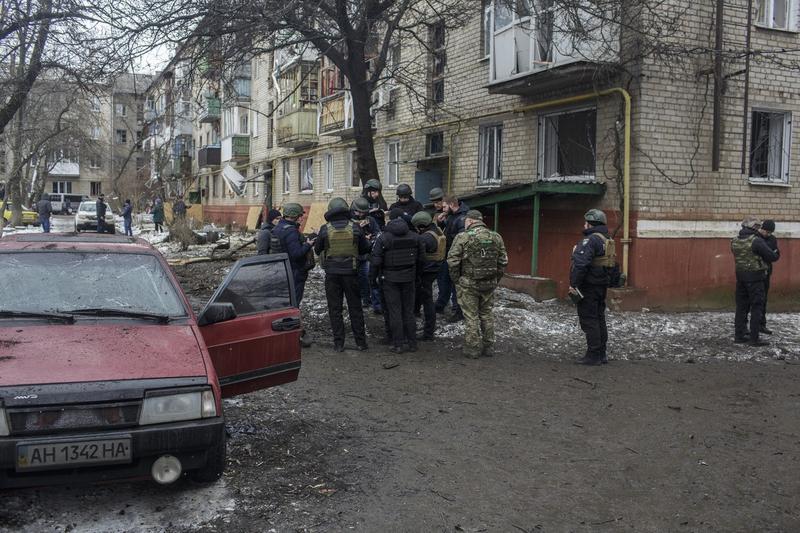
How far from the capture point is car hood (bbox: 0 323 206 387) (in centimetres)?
358

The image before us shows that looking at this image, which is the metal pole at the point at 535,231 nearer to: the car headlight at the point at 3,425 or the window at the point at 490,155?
the window at the point at 490,155

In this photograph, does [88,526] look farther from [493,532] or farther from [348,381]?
[348,381]

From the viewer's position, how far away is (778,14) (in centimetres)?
1260

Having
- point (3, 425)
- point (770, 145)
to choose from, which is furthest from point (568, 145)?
point (3, 425)

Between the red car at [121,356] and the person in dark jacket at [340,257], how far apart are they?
2.84m

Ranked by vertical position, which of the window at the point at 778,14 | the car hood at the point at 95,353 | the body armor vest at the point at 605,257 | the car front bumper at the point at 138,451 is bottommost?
the car front bumper at the point at 138,451

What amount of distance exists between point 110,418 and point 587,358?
19.5 feet

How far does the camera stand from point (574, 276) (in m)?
7.83

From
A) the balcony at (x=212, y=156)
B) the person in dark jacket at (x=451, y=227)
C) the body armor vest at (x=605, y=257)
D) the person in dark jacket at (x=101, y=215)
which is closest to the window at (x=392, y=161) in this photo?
the person in dark jacket at (x=451, y=227)

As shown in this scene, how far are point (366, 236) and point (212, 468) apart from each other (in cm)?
501

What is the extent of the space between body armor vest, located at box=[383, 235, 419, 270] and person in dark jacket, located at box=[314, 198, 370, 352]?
33 cm

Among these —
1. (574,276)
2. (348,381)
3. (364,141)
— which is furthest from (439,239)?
(364,141)

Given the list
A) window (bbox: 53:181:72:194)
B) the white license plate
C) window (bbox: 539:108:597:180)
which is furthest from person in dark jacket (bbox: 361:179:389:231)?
window (bbox: 53:181:72:194)

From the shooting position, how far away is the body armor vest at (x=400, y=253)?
8188 mm
